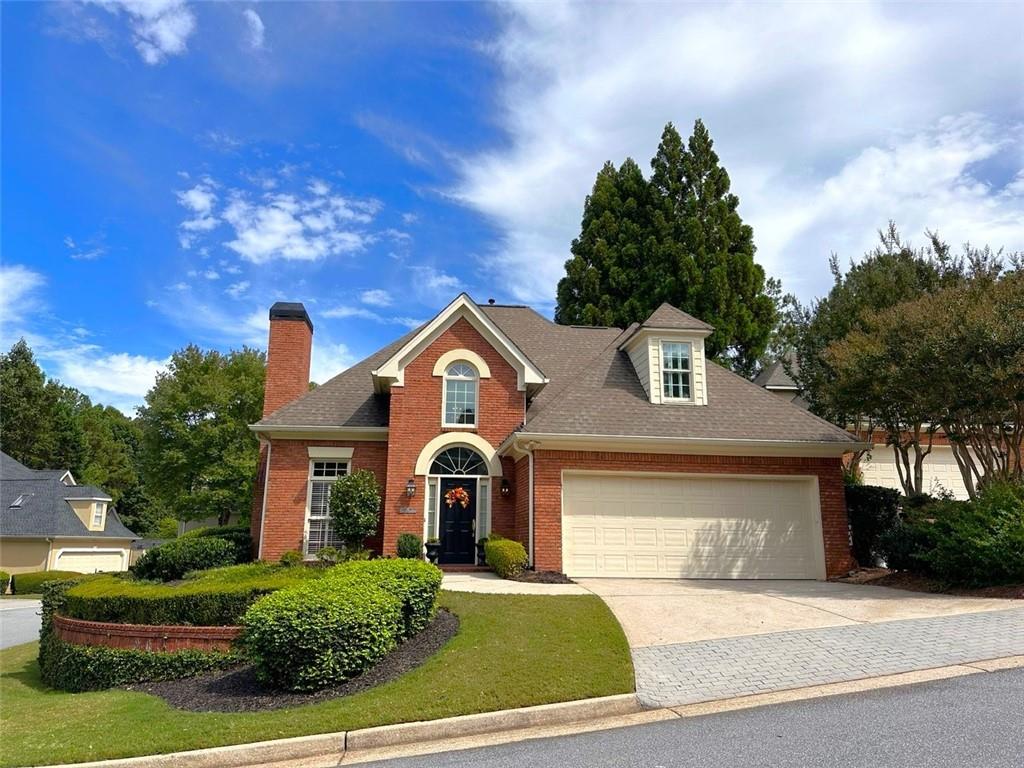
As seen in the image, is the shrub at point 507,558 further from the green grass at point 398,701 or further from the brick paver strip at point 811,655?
the brick paver strip at point 811,655

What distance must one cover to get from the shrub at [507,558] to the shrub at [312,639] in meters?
6.34

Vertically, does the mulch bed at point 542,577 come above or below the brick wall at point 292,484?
below

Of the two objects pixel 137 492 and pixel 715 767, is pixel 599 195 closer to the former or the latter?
pixel 715 767

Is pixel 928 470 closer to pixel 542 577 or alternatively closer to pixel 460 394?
pixel 542 577

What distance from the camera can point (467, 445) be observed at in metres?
17.0

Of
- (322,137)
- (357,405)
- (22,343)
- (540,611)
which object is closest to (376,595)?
(540,611)

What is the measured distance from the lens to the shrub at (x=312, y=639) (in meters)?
7.29

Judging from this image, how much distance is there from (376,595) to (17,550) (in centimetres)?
3677

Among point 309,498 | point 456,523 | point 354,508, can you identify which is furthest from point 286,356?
point 456,523

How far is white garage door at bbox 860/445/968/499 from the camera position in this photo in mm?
23484

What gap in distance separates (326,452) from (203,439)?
2596cm

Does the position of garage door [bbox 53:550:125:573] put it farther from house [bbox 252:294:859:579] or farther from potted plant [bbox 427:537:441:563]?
potted plant [bbox 427:537:441:563]

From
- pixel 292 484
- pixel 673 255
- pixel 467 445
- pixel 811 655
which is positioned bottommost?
pixel 811 655

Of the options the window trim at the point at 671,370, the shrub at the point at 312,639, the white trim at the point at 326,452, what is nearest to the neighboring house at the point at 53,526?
the white trim at the point at 326,452
